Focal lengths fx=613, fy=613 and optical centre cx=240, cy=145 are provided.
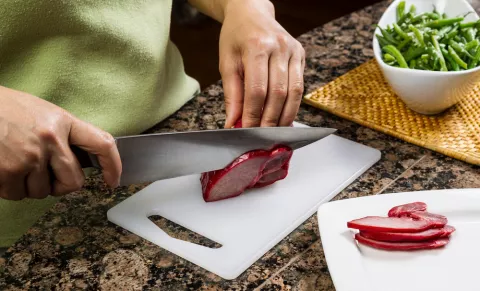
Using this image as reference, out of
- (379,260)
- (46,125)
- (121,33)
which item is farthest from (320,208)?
(121,33)

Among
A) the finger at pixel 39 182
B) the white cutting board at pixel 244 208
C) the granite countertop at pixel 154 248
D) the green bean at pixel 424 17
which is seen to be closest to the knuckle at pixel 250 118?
the white cutting board at pixel 244 208

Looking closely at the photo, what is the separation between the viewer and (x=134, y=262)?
1146mm

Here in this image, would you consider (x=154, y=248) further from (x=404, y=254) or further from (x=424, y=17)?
(x=424, y=17)

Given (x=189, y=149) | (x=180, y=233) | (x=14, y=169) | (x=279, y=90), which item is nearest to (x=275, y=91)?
(x=279, y=90)

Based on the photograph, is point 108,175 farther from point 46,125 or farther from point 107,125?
point 107,125

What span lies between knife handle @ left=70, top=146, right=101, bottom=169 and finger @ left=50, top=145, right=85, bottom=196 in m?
0.02

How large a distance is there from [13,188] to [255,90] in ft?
1.75

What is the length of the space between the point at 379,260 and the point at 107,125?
0.74 meters

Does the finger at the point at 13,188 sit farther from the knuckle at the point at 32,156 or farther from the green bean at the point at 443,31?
the green bean at the point at 443,31

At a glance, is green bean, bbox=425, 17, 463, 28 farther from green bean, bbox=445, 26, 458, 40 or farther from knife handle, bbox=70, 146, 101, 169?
knife handle, bbox=70, 146, 101, 169

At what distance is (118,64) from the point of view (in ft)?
4.85

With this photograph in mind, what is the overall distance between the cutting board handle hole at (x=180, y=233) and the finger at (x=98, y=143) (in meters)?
0.19

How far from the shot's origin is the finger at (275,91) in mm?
1338

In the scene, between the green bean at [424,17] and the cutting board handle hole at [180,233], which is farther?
the green bean at [424,17]
